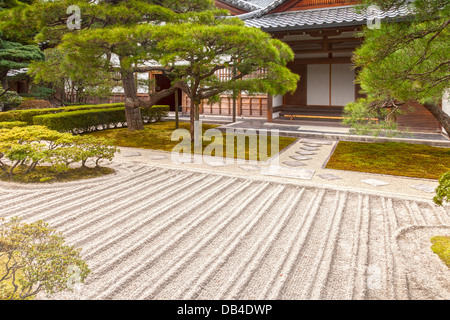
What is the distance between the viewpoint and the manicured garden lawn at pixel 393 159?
6.48m

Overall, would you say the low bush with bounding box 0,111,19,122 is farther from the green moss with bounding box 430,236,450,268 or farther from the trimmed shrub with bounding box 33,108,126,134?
the green moss with bounding box 430,236,450,268

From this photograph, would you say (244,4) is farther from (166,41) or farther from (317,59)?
(166,41)

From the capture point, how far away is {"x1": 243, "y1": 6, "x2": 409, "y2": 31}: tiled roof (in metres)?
10.0

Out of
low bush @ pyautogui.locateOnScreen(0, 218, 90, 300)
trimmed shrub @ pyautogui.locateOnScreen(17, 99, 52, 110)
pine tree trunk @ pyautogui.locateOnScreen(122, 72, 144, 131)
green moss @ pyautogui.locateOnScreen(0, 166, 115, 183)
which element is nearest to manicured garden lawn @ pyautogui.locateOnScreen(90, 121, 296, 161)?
pine tree trunk @ pyautogui.locateOnScreen(122, 72, 144, 131)

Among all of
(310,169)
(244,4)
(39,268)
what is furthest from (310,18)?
(39,268)

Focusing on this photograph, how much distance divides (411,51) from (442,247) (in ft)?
10.4

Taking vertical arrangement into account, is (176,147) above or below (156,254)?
above

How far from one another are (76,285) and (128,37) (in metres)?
5.97

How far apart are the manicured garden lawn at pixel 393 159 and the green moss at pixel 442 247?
9.30ft

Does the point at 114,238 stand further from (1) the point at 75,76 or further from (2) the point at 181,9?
(2) the point at 181,9

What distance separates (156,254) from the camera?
3297 mm

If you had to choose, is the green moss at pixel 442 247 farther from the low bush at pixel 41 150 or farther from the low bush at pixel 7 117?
the low bush at pixel 7 117
